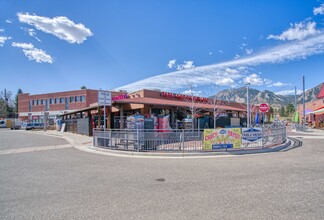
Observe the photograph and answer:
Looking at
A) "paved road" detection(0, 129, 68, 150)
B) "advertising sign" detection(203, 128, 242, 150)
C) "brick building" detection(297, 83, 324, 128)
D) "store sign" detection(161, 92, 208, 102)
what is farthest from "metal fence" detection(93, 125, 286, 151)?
"brick building" detection(297, 83, 324, 128)

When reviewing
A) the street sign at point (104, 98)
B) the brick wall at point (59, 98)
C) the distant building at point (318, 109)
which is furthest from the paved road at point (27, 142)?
the distant building at point (318, 109)

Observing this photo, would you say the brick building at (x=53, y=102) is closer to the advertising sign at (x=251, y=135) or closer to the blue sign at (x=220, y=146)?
the blue sign at (x=220, y=146)

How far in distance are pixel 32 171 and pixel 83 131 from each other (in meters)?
18.4

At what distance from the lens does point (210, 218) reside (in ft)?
12.7

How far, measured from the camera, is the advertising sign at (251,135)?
11.8 meters

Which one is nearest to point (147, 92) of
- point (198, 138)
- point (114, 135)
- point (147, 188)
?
point (114, 135)

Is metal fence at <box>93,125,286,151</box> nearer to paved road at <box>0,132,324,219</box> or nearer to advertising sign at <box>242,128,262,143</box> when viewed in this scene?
advertising sign at <box>242,128,262,143</box>

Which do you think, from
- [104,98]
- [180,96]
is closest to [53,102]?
[180,96]

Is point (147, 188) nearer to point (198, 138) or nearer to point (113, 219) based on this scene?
point (113, 219)

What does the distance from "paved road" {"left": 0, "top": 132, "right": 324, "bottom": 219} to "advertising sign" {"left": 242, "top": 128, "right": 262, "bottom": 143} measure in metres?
3.20

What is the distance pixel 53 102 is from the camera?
196 ft

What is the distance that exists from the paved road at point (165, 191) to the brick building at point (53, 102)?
157ft

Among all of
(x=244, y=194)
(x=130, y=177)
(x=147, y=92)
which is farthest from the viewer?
(x=147, y=92)

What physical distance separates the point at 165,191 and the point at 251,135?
8.36 m
